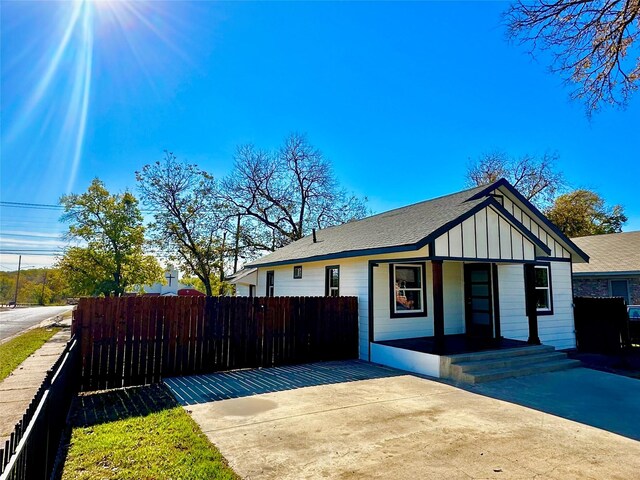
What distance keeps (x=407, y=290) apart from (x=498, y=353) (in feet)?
8.94

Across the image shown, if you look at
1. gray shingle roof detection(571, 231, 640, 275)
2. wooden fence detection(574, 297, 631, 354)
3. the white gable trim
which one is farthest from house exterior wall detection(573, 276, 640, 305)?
the white gable trim

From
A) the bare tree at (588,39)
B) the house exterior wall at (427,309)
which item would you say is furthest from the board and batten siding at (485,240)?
the bare tree at (588,39)

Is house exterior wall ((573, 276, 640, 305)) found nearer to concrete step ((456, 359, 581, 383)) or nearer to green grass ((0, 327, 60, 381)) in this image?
concrete step ((456, 359, 581, 383))

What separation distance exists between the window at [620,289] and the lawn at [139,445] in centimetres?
1924

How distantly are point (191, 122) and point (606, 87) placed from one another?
13.4m

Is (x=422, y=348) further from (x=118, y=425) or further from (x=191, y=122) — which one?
(x=191, y=122)

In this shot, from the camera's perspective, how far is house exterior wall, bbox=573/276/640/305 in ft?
52.0

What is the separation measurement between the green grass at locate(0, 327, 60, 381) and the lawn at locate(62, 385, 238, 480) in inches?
186

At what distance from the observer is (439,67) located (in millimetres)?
12531

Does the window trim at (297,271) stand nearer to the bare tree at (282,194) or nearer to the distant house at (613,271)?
the distant house at (613,271)

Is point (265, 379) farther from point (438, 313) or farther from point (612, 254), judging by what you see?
point (612, 254)

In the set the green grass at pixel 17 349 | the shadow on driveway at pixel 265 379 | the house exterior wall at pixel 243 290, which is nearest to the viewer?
the shadow on driveway at pixel 265 379

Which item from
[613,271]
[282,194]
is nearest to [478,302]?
[613,271]

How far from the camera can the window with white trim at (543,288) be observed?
11.0 meters
